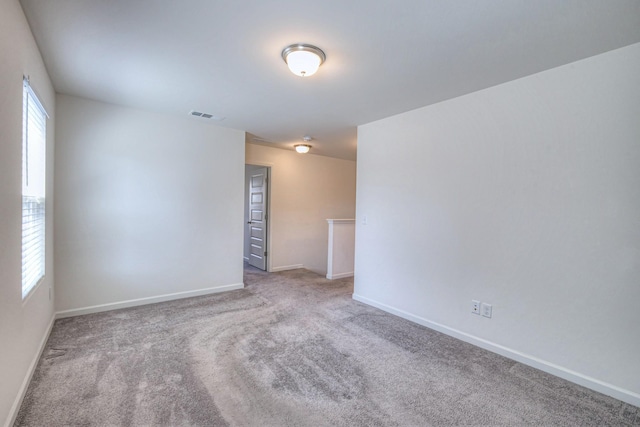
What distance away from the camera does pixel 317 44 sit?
2.10 metres

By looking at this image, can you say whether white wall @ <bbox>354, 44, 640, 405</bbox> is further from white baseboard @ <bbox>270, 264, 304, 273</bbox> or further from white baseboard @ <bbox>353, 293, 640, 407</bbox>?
white baseboard @ <bbox>270, 264, 304, 273</bbox>

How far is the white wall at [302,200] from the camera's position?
226 inches

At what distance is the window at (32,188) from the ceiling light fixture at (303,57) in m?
1.79

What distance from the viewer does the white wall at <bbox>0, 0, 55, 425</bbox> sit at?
1555 millimetres

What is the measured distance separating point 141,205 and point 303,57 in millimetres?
2821

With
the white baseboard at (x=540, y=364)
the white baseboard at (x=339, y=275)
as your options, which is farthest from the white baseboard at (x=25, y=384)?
the white baseboard at (x=339, y=275)

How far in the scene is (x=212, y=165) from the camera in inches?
166

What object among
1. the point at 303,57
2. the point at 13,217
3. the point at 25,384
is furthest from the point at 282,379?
the point at 303,57

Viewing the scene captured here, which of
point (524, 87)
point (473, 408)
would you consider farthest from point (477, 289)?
point (524, 87)

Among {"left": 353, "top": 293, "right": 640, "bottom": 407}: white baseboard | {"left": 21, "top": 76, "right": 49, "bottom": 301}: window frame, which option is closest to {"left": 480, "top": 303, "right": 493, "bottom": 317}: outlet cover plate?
{"left": 353, "top": 293, "right": 640, "bottom": 407}: white baseboard

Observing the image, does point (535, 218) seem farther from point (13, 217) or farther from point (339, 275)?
point (13, 217)

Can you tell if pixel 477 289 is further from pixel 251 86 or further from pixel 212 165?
pixel 212 165

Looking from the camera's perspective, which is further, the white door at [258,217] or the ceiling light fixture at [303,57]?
the white door at [258,217]

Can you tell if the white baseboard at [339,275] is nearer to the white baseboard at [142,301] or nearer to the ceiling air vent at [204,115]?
the white baseboard at [142,301]
